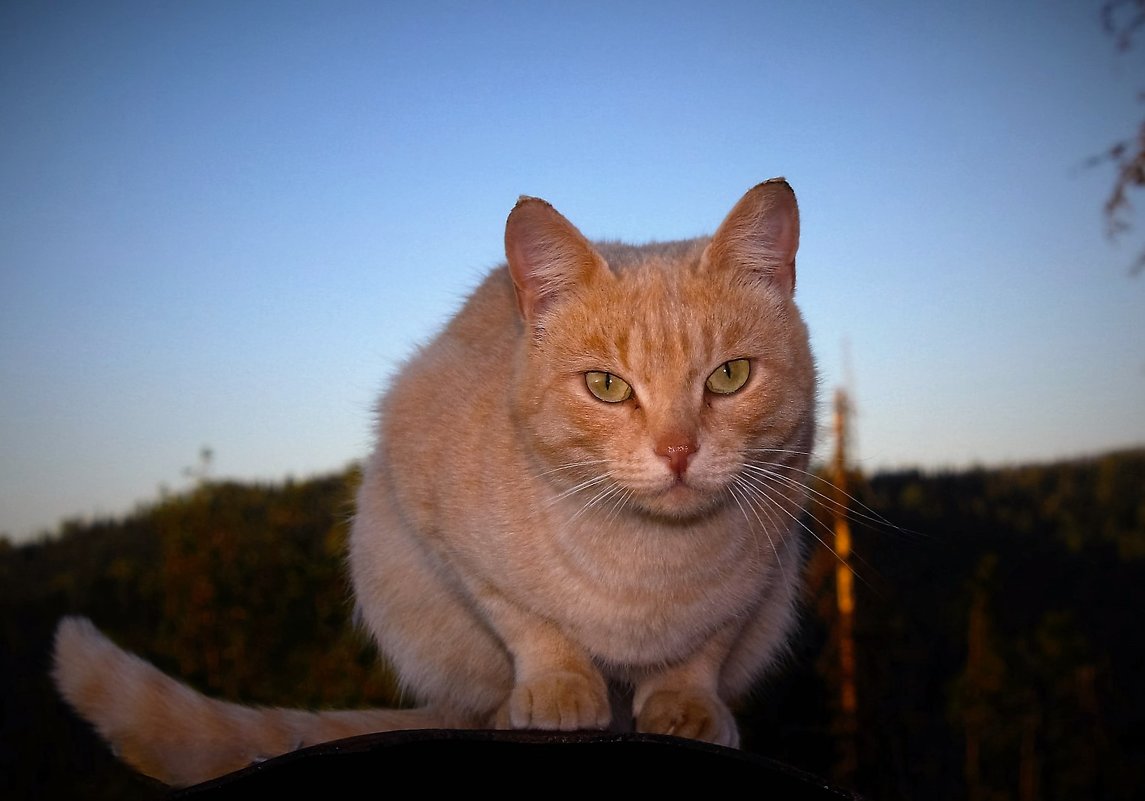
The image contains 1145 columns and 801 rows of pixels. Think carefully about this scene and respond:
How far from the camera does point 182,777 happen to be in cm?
190

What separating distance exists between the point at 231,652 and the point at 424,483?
3254mm

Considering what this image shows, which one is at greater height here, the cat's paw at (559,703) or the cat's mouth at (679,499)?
the cat's mouth at (679,499)

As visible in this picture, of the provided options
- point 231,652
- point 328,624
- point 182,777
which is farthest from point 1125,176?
point 231,652

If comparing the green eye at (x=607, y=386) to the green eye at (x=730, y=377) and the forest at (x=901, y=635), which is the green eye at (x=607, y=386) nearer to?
the green eye at (x=730, y=377)

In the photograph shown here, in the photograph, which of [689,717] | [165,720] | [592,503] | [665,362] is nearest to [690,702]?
[689,717]

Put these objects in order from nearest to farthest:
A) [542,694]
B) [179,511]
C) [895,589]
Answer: [542,694] → [179,511] → [895,589]

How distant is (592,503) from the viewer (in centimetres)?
170

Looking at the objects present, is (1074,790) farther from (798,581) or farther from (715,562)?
(715,562)

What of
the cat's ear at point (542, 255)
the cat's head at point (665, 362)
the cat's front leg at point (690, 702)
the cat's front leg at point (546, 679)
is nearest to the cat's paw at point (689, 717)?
the cat's front leg at point (690, 702)

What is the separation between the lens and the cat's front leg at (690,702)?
1758 millimetres

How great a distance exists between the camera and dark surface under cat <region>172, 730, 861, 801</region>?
1.08m

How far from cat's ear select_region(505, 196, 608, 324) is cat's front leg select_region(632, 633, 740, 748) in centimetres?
78

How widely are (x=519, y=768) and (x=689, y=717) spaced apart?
66cm

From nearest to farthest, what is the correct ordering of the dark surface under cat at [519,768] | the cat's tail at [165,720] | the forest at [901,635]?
the dark surface under cat at [519,768] < the cat's tail at [165,720] < the forest at [901,635]
